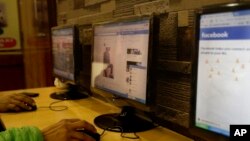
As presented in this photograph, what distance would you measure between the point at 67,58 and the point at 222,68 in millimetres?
1076

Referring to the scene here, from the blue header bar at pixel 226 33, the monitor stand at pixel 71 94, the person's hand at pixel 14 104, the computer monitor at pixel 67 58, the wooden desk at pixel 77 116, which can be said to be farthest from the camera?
the monitor stand at pixel 71 94

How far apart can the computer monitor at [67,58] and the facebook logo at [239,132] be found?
1.00m

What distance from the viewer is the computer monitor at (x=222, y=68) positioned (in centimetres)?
63

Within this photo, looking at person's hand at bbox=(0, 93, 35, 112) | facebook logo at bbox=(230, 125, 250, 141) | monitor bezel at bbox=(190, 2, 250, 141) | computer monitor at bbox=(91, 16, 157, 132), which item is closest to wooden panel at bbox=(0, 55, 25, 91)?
person's hand at bbox=(0, 93, 35, 112)

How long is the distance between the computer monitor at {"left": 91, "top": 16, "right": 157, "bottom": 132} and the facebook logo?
0.33 meters

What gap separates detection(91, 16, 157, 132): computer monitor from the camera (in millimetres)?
947

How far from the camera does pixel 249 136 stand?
669 mm

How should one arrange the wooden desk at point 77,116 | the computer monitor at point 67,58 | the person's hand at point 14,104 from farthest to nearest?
the computer monitor at point 67,58, the person's hand at point 14,104, the wooden desk at point 77,116

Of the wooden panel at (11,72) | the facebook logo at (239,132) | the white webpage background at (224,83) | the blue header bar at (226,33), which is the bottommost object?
the wooden panel at (11,72)

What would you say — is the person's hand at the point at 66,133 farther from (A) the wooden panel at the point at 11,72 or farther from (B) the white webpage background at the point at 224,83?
(A) the wooden panel at the point at 11,72

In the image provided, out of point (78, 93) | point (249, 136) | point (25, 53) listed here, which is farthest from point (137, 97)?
point (25, 53)

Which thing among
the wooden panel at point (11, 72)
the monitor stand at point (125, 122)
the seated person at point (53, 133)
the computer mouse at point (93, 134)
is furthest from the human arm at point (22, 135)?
the wooden panel at point (11, 72)

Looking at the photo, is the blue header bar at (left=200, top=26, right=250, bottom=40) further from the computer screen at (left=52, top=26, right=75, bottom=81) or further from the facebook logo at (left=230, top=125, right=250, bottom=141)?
the computer screen at (left=52, top=26, right=75, bottom=81)

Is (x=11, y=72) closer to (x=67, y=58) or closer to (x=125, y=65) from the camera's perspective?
(x=67, y=58)
